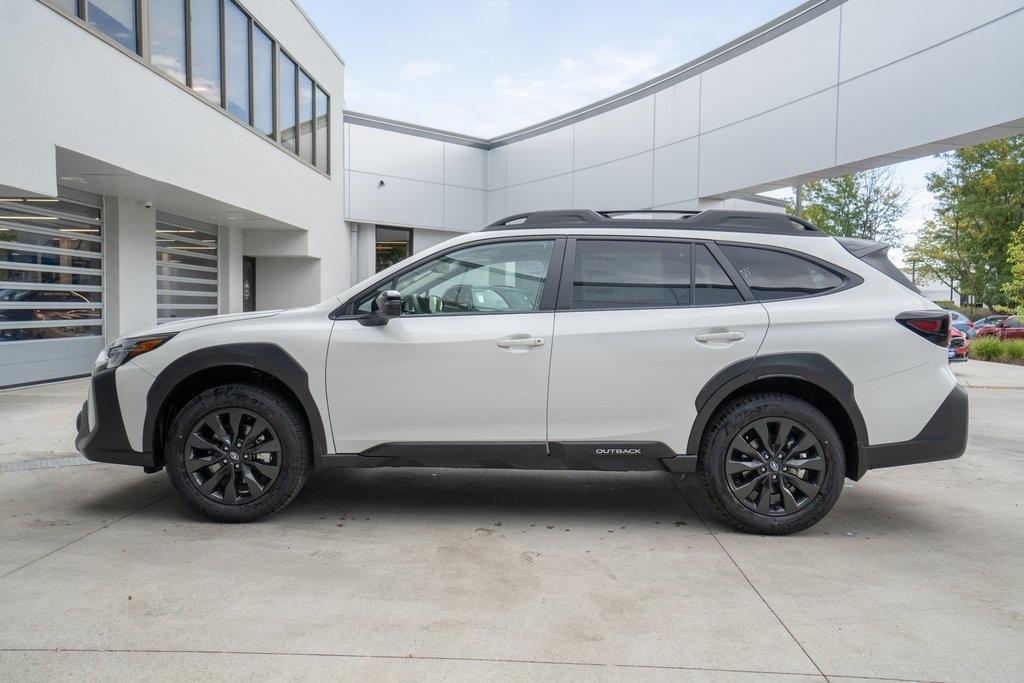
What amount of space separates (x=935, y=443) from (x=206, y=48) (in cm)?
1266

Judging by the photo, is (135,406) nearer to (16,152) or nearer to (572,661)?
(572,661)

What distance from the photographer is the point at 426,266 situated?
4203 millimetres

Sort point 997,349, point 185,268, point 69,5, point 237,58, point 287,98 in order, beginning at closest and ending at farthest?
point 69,5
point 237,58
point 185,268
point 287,98
point 997,349

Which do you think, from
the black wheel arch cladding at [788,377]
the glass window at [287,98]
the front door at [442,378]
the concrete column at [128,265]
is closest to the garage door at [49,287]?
the concrete column at [128,265]

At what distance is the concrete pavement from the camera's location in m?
2.60

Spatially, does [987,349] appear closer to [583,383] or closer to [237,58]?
[583,383]

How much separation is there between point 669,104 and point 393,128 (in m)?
10.1

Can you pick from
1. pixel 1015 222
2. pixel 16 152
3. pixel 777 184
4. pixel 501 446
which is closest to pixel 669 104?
pixel 777 184

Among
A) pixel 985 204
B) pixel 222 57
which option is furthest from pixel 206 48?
pixel 985 204

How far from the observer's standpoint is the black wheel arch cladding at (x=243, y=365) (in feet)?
13.1

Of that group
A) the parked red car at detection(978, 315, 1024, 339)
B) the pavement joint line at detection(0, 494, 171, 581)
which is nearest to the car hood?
the pavement joint line at detection(0, 494, 171, 581)

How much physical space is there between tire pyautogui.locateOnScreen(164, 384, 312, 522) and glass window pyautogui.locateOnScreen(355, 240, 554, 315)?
2.68 ft

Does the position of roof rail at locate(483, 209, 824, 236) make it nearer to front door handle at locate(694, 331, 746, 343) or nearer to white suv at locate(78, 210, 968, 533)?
white suv at locate(78, 210, 968, 533)

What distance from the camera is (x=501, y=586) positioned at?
128 inches
